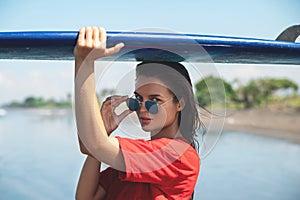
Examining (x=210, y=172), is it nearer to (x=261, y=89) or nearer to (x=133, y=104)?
(x=133, y=104)

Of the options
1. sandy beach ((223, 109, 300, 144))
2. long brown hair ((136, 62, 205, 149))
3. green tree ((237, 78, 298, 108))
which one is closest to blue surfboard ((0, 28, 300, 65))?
long brown hair ((136, 62, 205, 149))

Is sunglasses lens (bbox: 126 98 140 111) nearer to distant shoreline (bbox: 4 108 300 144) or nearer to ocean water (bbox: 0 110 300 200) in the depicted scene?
ocean water (bbox: 0 110 300 200)

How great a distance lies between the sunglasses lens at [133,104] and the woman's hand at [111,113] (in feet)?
0.05

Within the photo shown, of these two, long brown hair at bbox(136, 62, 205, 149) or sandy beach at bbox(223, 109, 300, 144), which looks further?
sandy beach at bbox(223, 109, 300, 144)

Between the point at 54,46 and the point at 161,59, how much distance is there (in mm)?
347

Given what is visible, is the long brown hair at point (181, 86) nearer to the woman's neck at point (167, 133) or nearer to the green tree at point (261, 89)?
the woman's neck at point (167, 133)

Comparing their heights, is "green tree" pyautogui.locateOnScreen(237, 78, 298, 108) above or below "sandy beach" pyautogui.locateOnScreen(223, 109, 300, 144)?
below

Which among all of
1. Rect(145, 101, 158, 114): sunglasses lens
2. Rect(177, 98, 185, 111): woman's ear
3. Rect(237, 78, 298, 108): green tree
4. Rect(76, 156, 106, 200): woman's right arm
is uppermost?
Rect(145, 101, 158, 114): sunglasses lens

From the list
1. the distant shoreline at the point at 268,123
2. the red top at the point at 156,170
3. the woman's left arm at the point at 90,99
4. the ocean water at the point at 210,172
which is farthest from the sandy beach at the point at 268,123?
the woman's left arm at the point at 90,99

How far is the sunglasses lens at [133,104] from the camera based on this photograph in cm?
146

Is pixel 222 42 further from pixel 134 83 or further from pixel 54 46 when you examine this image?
pixel 54 46

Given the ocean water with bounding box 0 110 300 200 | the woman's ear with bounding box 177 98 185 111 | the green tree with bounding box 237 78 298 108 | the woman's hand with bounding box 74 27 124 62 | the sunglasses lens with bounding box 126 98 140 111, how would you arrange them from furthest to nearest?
the green tree with bounding box 237 78 298 108 → the ocean water with bounding box 0 110 300 200 → the woman's ear with bounding box 177 98 185 111 → the sunglasses lens with bounding box 126 98 140 111 → the woman's hand with bounding box 74 27 124 62

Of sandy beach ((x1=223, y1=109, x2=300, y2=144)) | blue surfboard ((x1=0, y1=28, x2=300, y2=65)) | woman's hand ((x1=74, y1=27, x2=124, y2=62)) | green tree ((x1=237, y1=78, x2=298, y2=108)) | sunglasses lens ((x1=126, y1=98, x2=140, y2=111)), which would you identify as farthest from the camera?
green tree ((x1=237, y1=78, x2=298, y2=108))

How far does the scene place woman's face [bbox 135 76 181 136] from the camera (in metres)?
1.47
